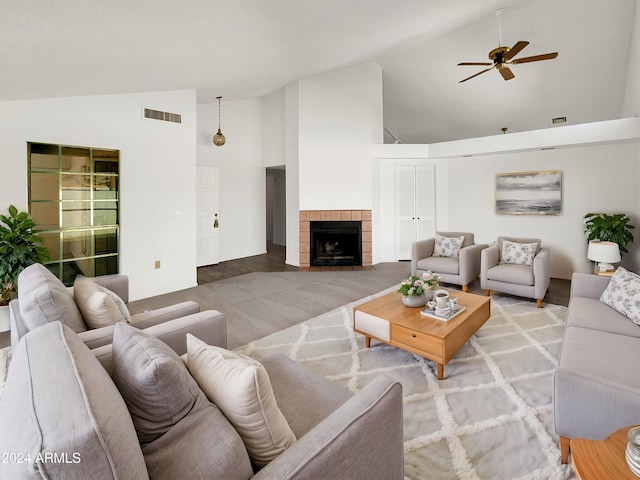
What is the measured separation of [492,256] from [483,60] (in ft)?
11.1

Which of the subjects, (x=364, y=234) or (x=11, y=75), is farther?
(x=364, y=234)

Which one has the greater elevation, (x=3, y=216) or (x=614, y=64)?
(x=614, y=64)

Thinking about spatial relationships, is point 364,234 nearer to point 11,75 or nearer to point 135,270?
point 135,270

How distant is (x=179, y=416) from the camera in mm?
1087

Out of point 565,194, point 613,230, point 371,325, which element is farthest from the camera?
point 565,194

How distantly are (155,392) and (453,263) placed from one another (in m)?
4.54

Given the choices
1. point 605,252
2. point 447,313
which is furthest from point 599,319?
point 605,252

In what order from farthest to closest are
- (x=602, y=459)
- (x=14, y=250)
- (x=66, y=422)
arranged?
1. (x=14, y=250)
2. (x=602, y=459)
3. (x=66, y=422)

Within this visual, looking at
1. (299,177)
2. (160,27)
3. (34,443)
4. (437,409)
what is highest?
(160,27)

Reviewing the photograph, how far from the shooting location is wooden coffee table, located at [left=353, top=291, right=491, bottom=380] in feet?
8.24

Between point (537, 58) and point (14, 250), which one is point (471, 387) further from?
point (14, 250)

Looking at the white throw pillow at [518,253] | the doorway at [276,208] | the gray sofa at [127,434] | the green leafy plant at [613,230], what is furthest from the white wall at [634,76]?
the doorway at [276,208]

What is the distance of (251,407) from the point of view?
1.07 meters

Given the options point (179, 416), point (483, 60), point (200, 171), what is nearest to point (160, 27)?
point (179, 416)
